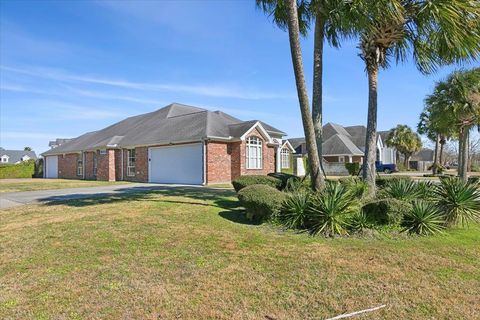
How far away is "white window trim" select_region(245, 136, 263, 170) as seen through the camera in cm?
2354

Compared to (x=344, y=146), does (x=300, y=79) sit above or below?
above

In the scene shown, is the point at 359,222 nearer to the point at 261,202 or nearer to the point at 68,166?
the point at 261,202

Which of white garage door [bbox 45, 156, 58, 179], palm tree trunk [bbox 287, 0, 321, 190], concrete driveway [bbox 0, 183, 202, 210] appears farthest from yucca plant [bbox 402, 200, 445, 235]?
white garage door [bbox 45, 156, 58, 179]

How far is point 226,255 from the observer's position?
19.6 feet

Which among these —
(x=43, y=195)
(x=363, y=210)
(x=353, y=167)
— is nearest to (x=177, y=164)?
(x=43, y=195)

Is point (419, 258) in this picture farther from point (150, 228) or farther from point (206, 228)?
point (150, 228)

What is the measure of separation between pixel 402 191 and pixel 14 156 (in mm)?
96722

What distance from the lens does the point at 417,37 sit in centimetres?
1110

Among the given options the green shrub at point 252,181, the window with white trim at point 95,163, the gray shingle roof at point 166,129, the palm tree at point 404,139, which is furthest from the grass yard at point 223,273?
the palm tree at point 404,139

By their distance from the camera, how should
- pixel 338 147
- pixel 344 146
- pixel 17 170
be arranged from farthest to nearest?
pixel 338 147
pixel 344 146
pixel 17 170

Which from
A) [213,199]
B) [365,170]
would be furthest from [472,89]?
[213,199]

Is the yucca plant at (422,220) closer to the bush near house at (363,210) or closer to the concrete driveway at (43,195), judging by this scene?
the bush near house at (363,210)

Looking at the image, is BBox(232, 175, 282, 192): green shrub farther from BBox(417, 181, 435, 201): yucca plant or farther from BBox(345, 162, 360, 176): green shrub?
BBox(345, 162, 360, 176): green shrub

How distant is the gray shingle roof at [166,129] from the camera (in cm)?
2331
